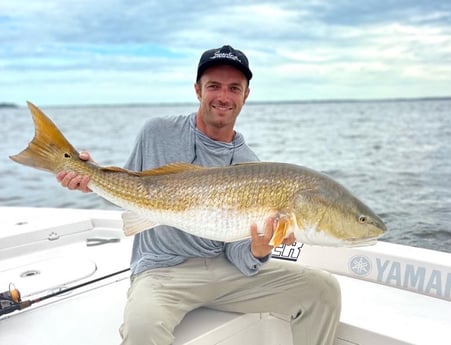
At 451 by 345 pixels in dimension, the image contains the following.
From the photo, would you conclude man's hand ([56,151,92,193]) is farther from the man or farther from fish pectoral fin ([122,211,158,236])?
fish pectoral fin ([122,211,158,236])

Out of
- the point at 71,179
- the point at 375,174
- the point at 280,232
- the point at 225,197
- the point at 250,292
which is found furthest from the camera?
the point at 375,174

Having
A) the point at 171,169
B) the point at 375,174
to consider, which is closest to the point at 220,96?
the point at 171,169

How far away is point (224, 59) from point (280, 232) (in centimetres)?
124

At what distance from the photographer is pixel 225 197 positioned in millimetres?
2529

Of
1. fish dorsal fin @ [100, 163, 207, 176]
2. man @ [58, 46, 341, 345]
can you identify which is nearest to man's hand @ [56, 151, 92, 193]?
man @ [58, 46, 341, 345]

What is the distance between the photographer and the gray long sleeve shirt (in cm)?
300

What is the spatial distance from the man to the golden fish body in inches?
5.5

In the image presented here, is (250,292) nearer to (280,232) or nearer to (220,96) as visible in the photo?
(280,232)

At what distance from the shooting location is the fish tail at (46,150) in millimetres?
2580

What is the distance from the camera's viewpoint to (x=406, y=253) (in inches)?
144

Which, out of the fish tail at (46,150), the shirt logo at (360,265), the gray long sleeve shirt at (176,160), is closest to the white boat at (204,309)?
the shirt logo at (360,265)

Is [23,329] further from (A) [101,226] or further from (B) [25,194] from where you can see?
(B) [25,194]

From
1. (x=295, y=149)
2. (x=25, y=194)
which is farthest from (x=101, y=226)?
(x=295, y=149)

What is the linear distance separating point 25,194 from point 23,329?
11.6 m
